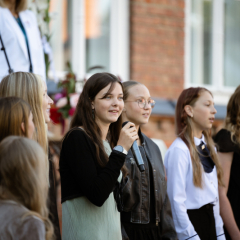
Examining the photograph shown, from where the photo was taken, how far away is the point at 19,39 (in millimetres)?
3865

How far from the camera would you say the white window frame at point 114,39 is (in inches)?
274

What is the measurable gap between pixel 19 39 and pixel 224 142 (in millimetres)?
2139

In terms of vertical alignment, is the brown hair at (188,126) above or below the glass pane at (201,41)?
below

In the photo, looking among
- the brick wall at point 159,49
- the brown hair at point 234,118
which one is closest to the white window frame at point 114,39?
the brick wall at point 159,49

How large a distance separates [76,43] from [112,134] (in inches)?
158

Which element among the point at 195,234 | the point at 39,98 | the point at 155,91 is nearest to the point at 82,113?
the point at 39,98

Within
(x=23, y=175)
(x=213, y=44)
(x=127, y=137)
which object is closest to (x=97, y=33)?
(x=213, y=44)

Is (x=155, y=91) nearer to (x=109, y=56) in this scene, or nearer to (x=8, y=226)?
(x=109, y=56)

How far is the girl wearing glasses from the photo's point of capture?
3.09 meters

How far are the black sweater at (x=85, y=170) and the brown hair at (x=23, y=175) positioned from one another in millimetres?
535

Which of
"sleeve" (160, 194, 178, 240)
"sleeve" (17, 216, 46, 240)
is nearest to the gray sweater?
"sleeve" (17, 216, 46, 240)

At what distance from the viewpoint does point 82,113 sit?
292 cm

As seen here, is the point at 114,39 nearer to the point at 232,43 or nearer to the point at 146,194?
the point at 232,43

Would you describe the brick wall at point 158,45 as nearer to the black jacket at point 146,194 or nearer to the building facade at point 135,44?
the building facade at point 135,44
